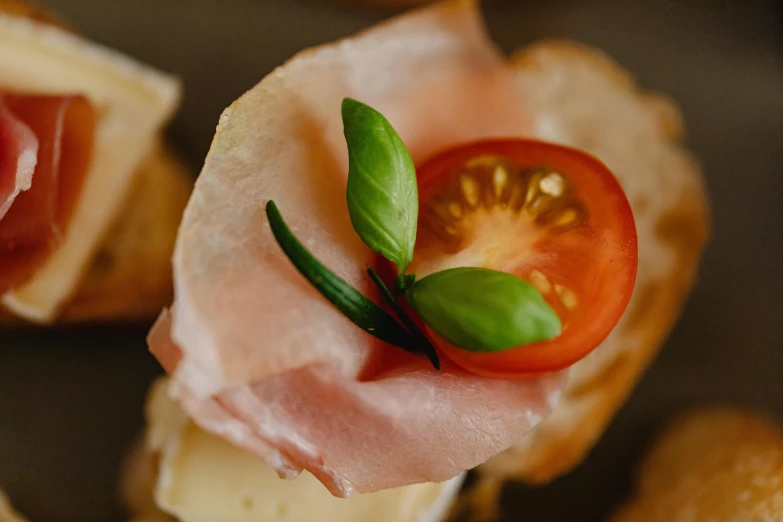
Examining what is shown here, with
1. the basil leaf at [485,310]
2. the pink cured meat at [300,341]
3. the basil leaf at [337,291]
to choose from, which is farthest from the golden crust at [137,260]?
the basil leaf at [485,310]

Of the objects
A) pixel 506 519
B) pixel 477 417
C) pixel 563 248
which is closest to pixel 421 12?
pixel 563 248

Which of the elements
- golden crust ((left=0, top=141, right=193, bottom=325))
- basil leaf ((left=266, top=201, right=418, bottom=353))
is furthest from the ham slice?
basil leaf ((left=266, top=201, right=418, bottom=353))

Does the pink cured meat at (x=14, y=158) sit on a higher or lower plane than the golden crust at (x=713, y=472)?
higher

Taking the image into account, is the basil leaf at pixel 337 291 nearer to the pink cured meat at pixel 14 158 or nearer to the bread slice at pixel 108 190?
the pink cured meat at pixel 14 158

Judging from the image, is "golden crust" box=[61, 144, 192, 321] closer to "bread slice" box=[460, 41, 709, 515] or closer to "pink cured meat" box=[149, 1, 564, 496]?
"pink cured meat" box=[149, 1, 564, 496]

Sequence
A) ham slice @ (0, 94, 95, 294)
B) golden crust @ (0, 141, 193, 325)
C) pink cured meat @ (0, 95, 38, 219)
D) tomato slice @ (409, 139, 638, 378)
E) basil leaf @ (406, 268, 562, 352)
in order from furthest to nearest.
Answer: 1. golden crust @ (0, 141, 193, 325)
2. ham slice @ (0, 94, 95, 294)
3. pink cured meat @ (0, 95, 38, 219)
4. tomato slice @ (409, 139, 638, 378)
5. basil leaf @ (406, 268, 562, 352)
